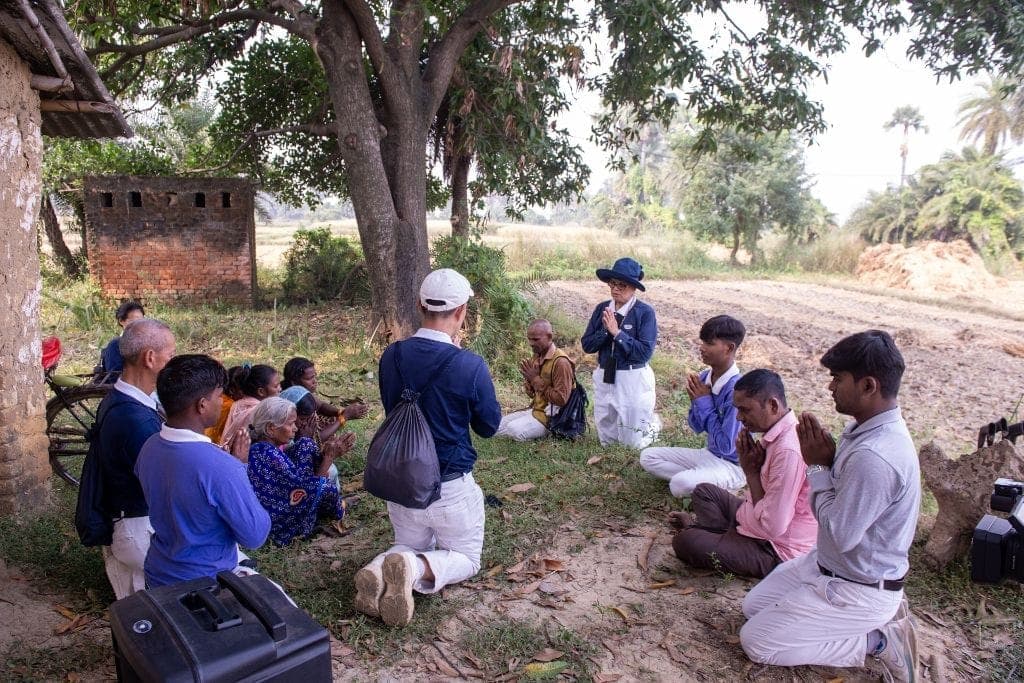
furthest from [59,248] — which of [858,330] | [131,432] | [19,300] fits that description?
[858,330]

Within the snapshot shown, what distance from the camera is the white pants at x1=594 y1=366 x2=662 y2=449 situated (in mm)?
6375

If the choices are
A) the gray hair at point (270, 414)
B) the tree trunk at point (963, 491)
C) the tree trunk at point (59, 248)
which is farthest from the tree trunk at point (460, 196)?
the tree trunk at point (963, 491)

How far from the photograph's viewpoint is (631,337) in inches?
241

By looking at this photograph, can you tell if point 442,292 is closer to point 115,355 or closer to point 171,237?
point 115,355

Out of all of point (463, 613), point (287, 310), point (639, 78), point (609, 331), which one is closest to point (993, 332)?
point (639, 78)

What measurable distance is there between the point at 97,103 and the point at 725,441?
5454 millimetres

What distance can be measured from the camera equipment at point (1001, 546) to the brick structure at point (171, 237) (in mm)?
12399

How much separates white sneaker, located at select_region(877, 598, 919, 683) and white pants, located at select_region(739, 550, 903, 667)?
10 centimetres

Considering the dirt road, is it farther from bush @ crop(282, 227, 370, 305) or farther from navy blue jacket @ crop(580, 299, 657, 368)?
bush @ crop(282, 227, 370, 305)

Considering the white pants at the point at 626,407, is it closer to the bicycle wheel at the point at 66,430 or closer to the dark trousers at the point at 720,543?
the dark trousers at the point at 720,543

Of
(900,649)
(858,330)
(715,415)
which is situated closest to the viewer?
(900,649)

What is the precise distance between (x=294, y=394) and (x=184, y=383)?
218cm

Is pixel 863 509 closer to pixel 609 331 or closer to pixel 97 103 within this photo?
pixel 609 331

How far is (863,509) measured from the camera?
3.01 m
